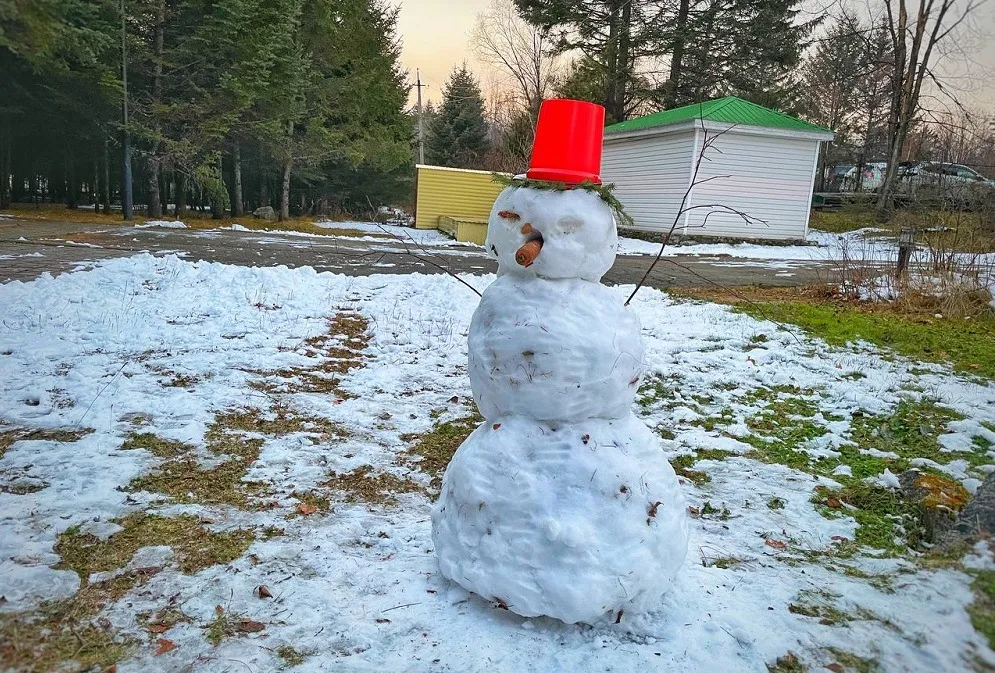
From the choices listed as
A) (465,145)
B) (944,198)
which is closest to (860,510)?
(944,198)

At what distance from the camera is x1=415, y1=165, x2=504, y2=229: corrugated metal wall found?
2219 centimetres

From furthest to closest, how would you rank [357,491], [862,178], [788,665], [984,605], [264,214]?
[862,178] → [264,214] → [357,491] → [788,665] → [984,605]

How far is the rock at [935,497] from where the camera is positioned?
314cm

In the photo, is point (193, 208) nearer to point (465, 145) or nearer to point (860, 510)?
point (465, 145)

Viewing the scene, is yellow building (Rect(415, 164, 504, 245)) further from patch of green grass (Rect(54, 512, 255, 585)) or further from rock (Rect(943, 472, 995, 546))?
rock (Rect(943, 472, 995, 546))

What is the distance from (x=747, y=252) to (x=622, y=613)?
16679 millimetres

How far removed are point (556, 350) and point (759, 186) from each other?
18.4 m

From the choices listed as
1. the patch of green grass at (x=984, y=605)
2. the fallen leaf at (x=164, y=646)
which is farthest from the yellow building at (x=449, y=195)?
the patch of green grass at (x=984, y=605)

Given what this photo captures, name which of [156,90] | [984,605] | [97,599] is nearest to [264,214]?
[156,90]

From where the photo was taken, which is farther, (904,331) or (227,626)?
(904,331)

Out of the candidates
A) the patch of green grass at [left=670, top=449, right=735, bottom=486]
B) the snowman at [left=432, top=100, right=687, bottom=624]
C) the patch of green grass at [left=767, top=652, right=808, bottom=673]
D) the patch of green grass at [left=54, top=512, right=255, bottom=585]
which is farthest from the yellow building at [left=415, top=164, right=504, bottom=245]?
the patch of green grass at [left=767, top=652, right=808, bottom=673]

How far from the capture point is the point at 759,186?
18422 mm

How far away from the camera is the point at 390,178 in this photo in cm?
2631

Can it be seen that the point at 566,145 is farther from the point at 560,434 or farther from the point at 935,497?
the point at 935,497
